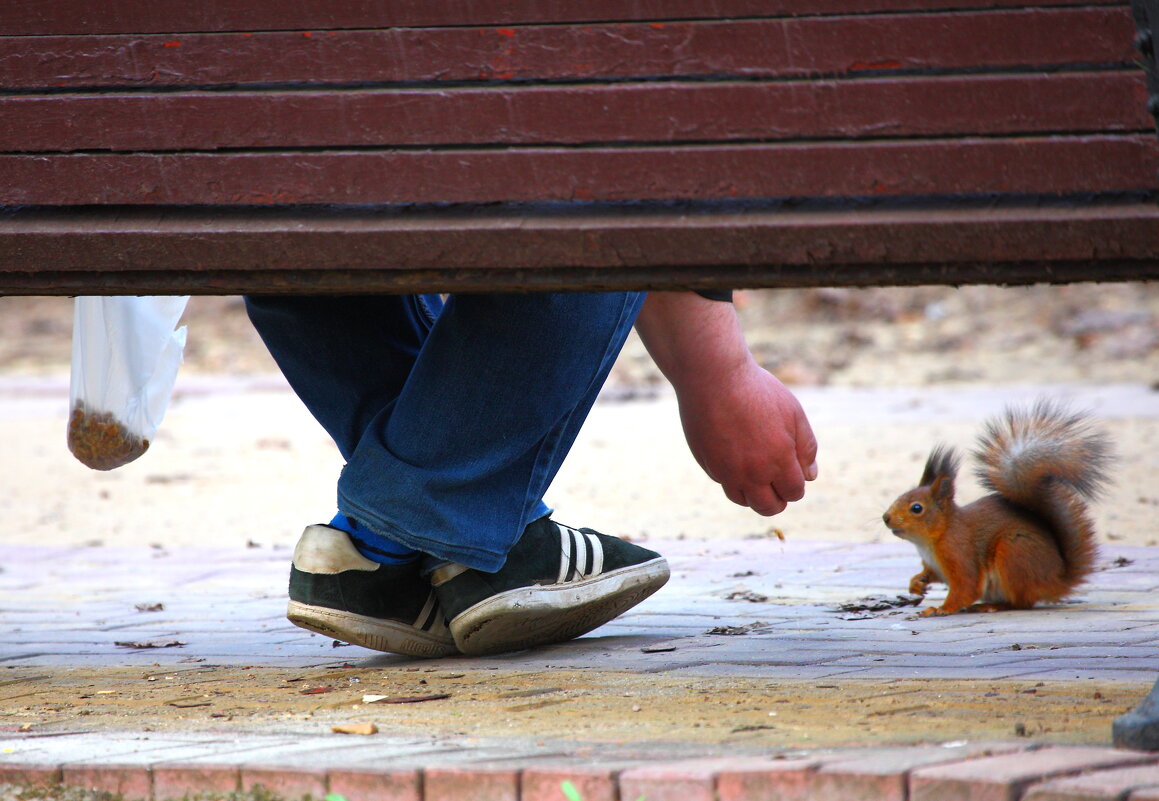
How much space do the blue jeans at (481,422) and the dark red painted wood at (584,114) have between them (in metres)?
0.64

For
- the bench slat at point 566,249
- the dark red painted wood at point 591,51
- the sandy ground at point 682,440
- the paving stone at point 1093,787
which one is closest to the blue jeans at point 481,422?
the bench slat at point 566,249

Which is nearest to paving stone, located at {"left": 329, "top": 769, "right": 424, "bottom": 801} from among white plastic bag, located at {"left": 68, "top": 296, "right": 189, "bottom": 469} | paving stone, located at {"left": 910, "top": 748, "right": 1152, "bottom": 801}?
paving stone, located at {"left": 910, "top": 748, "right": 1152, "bottom": 801}

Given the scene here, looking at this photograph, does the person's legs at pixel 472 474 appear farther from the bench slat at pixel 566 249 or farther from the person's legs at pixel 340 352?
the bench slat at pixel 566 249

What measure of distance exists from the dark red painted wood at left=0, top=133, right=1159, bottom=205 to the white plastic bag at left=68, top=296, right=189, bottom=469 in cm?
115

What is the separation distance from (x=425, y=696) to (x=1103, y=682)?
1083mm

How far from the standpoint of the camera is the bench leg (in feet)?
5.55

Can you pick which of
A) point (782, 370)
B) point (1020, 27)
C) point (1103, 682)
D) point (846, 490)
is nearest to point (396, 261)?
point (1020, 27)

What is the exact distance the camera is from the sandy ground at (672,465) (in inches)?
83.7

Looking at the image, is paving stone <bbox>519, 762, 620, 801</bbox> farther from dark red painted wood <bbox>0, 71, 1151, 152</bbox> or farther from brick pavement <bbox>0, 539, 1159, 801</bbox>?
dark red painted wood <bbox>0, 71, 1151, 152</bbox>

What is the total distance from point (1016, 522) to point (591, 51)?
1.99 m

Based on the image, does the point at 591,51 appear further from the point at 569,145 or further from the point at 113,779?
the point at 113,779

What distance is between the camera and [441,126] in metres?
1.93

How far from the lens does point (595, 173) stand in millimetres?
1905

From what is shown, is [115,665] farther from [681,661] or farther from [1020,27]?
[1020,27]
